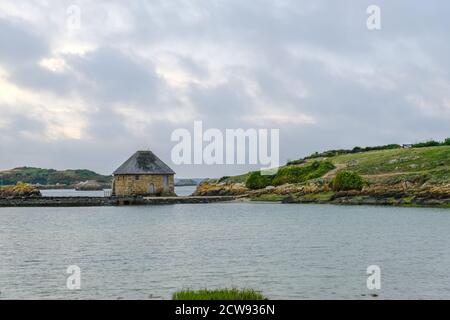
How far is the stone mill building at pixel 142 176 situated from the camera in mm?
97562

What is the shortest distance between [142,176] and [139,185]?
A: 149cm

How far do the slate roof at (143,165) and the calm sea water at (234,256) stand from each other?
3552cm

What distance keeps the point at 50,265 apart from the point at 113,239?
1338 cm

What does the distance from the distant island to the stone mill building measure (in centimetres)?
1453

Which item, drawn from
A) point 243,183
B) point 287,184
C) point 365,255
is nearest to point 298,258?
point 365,255

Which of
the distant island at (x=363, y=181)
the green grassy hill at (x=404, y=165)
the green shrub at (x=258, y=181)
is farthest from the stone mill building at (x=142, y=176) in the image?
the green grassy hill at (x=404, y=165)

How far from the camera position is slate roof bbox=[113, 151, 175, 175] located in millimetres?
97450

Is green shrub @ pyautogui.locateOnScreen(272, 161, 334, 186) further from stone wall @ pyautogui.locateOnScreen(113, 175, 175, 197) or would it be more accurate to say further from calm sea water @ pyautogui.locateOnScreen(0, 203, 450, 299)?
calm sea water @ pyautogui.locateOnScreen(0, 203, 450, 299)

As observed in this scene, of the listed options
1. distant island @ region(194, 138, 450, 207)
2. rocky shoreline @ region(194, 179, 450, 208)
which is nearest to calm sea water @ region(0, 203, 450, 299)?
rocky shoreline @ region(194, 179, 450, 208)

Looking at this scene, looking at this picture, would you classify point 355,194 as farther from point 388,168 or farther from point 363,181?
point 388,168

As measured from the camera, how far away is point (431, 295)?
23.6 metres

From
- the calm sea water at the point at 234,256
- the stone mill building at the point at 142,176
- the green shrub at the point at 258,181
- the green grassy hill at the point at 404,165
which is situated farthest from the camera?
the green shrub at the point at 258,181

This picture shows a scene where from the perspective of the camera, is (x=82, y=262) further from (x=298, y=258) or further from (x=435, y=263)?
(x=435, y=263)

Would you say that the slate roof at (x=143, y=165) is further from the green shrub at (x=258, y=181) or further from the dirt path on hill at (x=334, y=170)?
the dirt path on hill at (x=334, y=170)
